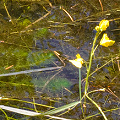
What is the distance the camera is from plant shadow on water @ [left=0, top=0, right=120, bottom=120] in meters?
1.45

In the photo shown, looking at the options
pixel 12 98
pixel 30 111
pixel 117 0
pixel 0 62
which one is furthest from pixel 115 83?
pixel 117 0

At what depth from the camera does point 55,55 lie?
177cm

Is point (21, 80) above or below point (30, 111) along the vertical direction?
above

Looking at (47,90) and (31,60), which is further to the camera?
(31,60)

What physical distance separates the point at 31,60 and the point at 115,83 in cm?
76

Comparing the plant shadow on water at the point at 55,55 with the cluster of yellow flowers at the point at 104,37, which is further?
the plant shadow on water at the point at 55,55

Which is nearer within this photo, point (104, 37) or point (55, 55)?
point (104, 37)

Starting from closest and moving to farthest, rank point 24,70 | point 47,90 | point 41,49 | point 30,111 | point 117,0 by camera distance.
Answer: point 30,111
point 47,90
point 24,70
point 41,49
point 117,0

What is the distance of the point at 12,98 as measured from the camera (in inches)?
57.5

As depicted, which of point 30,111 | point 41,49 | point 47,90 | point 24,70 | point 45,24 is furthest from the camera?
point 45,24

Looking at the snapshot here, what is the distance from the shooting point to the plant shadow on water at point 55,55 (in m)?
1.45

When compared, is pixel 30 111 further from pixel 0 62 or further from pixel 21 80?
pixel 0 62

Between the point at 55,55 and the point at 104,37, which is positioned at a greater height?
the point at 104,37

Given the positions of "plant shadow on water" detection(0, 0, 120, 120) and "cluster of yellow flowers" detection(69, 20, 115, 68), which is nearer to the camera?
"cluster of yellow flowers" detection(69, 20, 115, 68)
